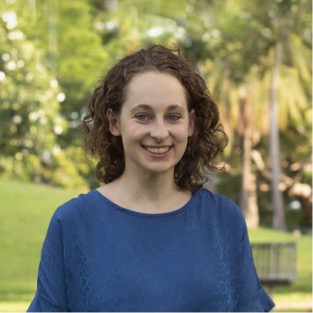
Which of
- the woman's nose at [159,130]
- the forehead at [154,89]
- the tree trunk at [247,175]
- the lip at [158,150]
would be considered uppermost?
the forehead at [154,89]

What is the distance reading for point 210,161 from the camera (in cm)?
266

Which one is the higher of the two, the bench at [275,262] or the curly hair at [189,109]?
the curly hair at [189,109]

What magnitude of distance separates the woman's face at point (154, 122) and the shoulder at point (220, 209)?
118mm

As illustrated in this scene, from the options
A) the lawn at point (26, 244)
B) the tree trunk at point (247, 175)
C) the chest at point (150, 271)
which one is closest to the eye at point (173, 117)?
the chest at point (150, 271)

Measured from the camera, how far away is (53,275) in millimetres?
2342

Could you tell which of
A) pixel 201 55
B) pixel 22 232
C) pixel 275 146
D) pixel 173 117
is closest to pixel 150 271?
pixel 173 117

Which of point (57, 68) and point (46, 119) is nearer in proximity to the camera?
point (46, 119)

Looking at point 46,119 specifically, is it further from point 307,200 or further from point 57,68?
point 307,200

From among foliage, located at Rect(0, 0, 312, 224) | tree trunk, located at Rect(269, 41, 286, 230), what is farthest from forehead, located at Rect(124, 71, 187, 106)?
tree trunk, located at Rect(269, 41, 286, 230)

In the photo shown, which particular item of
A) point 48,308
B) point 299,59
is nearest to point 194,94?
point 48,308

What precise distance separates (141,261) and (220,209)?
0.86ft

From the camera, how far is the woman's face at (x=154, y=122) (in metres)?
2.34

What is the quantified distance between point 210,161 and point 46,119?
1762cm

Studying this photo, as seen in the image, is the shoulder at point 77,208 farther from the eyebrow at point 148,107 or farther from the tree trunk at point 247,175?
the tree trunk at point 247,175
